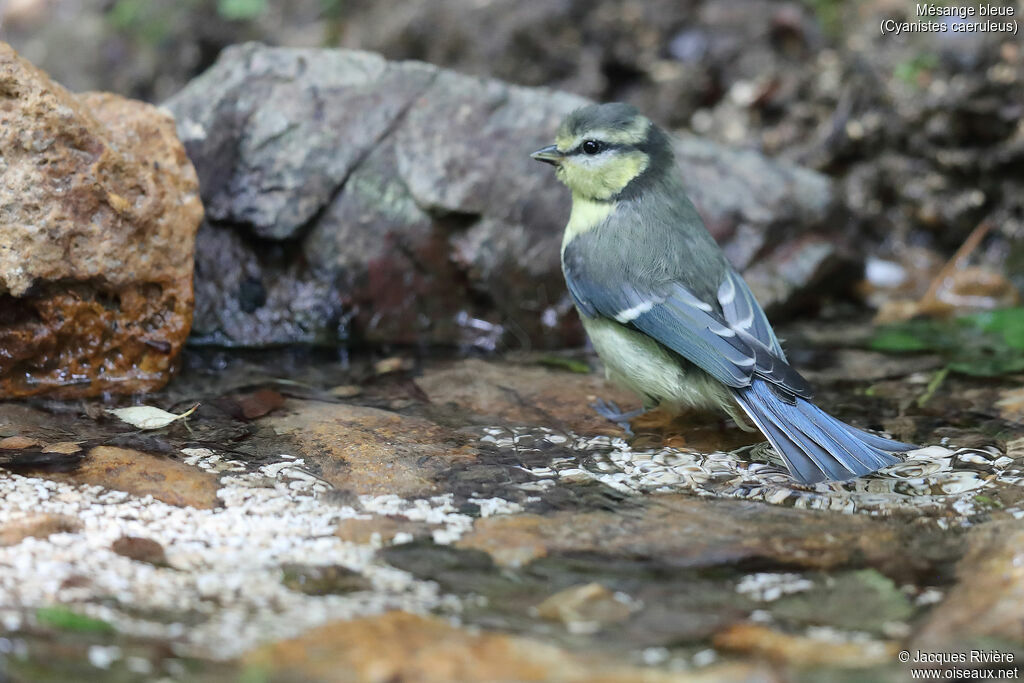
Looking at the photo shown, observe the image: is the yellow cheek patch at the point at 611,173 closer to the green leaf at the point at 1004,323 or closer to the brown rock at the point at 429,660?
the green leaf at the point at 1004,323

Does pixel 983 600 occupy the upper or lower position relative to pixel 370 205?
lower

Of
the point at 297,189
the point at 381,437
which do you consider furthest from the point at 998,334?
the point at 297,189

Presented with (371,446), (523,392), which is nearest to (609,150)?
(523,392)

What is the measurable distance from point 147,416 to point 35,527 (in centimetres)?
102

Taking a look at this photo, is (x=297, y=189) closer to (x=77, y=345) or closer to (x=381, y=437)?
(x=77, y=345)

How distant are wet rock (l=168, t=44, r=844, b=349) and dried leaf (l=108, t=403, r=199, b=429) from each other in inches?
35.9

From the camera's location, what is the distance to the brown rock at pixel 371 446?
2.61 m

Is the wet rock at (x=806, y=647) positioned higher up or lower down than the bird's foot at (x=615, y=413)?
higher up

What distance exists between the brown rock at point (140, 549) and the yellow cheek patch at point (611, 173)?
2.10m

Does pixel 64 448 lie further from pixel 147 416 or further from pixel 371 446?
pixel 371 446

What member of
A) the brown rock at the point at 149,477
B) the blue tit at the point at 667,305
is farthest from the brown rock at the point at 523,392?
the brown rock at the point at 149,477

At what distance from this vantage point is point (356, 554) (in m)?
2.11

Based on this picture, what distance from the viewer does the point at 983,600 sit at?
6.10 ft

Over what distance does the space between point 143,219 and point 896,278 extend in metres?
3.98
